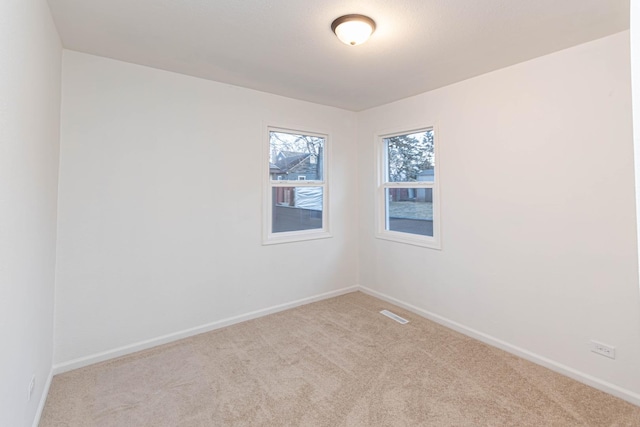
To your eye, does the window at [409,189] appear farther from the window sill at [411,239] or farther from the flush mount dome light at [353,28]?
the flush mount dome light at [353,28]

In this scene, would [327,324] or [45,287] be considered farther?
[327,324]

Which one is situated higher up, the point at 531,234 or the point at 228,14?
the point at 228,14

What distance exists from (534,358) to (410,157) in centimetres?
229

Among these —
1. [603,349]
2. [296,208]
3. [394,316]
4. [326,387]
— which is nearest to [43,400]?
[326,387]

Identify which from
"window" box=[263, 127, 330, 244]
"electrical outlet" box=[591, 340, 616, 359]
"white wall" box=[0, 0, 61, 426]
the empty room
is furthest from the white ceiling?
"electrical outlet" box=[591, 340, 616, 359]

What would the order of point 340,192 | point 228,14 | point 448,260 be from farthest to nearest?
1. point 340,192
2. point 448,260
3. point 228,14

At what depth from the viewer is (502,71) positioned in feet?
8.77

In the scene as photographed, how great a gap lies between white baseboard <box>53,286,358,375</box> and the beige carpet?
75 mm

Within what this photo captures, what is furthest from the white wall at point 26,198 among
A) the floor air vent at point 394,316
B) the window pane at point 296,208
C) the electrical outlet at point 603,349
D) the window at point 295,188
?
the electrical outlet at point 603,349

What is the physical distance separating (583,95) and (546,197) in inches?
30.0

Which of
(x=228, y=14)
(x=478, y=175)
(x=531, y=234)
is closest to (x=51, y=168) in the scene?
(x=228, y=14)

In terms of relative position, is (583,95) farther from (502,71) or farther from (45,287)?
(45,287)

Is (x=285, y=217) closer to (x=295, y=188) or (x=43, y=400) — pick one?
(x=295, y=188)

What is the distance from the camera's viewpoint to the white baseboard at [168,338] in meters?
2.43
